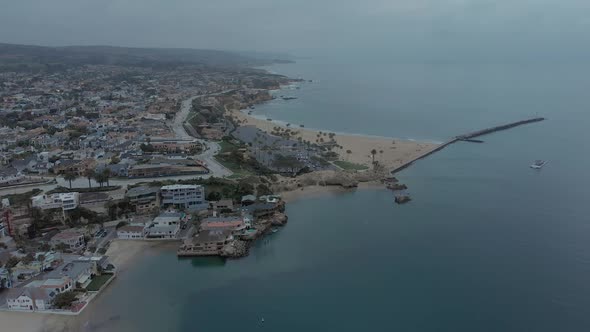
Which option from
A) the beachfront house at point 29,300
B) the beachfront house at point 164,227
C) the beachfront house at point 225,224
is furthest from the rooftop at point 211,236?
the beachfront house at point 29,300

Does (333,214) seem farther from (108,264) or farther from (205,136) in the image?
(205,136)

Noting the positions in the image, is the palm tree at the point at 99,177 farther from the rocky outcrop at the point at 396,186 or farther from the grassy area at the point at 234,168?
the rocky outcrop at the point at 396,186

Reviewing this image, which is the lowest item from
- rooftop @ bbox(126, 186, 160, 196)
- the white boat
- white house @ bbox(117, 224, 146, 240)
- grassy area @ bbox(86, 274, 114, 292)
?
grassy area @ bbox(86, 274, 114, 292)

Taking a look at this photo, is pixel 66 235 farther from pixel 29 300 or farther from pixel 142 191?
pixel 142 191

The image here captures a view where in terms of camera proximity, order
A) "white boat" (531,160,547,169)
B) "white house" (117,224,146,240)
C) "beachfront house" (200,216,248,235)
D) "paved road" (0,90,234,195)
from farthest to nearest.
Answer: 1. "white boat" (531,160,547,169)
2. "paved road" (0,90,234,195)
3. "beachfront house" (200,216,248,235)
4. "white house" (117,224,146,240)

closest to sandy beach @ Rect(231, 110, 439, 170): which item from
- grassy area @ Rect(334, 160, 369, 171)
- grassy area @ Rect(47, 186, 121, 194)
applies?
grassy area @ Rect(334, 160, 369, 171)

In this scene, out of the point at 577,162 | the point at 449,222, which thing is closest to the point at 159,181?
the point at 449,222

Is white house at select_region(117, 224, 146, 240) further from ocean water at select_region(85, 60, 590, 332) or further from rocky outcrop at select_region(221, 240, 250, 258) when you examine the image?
rocky outcrop at select_region(221, 240, 250, 258)
